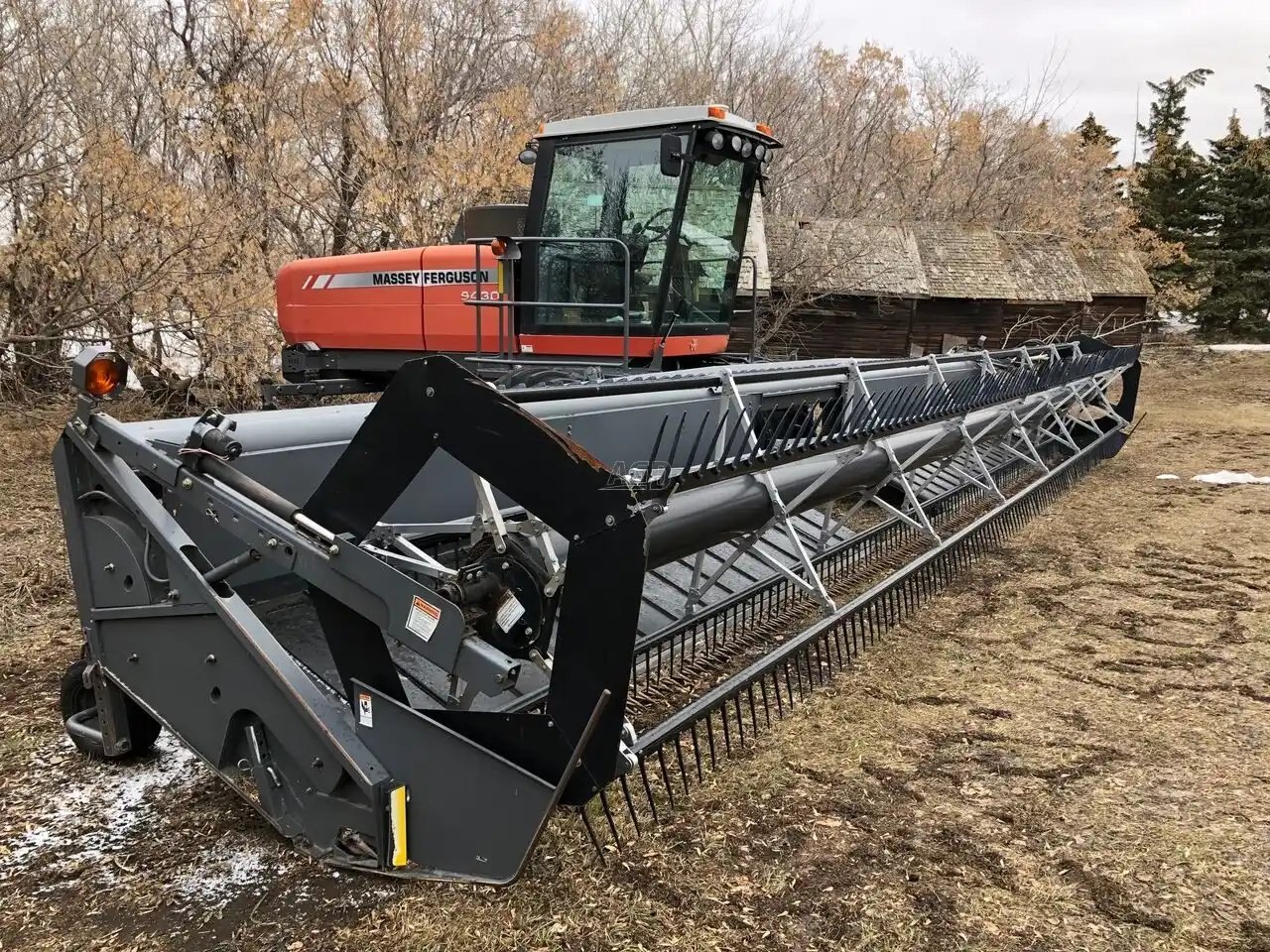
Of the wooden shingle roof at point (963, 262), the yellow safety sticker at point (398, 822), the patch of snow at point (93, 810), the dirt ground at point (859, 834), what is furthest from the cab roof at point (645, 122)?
the wooden shingle roof at point (963, 262)

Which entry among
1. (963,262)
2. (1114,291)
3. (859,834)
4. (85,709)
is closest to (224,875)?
(85,709)

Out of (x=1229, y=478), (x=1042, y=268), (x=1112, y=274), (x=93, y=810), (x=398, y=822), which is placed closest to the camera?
(x=398, y=822)

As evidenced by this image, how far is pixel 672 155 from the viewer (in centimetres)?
505

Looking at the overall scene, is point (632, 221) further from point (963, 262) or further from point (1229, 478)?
point (963, 262)

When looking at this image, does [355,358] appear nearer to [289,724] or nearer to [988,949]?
[289,724]

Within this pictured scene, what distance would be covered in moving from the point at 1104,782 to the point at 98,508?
308 cm

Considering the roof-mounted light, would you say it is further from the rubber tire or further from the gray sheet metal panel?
the rubber tire

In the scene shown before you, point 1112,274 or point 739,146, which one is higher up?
point 739,146

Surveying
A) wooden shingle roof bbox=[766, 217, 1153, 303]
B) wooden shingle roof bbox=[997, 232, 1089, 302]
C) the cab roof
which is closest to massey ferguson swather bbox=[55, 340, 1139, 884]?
the cab roof

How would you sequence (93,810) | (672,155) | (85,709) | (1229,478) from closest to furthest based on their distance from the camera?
(93,810) → (85,709) → (672,155) → (1229,478)

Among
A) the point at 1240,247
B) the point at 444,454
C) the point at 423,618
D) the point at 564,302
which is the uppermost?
the point at 1240,247

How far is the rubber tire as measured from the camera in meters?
2.78

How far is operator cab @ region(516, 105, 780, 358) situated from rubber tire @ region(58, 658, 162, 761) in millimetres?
3168

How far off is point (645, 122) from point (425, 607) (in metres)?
3.97
